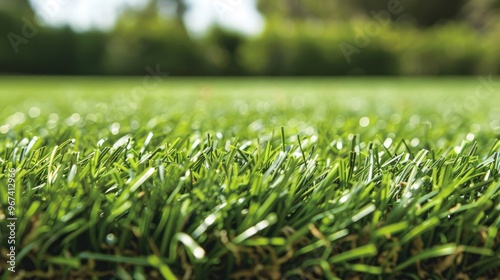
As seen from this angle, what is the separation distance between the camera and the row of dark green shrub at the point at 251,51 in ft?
57.9

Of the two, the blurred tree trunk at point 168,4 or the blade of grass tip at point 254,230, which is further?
the blurred tree trunk at point 168,4

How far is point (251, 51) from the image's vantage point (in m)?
19.5

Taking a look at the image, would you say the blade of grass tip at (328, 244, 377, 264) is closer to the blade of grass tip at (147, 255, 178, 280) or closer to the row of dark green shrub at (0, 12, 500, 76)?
the blade of grass tip at (147, 255, 178, 280)

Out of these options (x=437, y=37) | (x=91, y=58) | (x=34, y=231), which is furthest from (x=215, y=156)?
(x=437, y=37)

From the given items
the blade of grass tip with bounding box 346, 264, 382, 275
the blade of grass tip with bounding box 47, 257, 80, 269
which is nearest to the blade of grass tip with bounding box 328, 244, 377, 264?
the blade of grass tip with bounding box 346, 264, 382, 275

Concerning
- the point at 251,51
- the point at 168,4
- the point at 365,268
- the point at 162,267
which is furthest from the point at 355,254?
the point at 168,4

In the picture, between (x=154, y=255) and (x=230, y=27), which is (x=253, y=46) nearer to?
(x=230, y=27)

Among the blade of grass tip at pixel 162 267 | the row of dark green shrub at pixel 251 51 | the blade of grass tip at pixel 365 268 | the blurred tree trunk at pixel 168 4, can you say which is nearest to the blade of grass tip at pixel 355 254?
the blade of grass tip at pixel 365 268

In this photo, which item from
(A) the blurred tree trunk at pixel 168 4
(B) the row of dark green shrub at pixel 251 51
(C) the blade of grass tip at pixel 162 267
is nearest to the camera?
(C) the blade of grass tip at pixel 162 267

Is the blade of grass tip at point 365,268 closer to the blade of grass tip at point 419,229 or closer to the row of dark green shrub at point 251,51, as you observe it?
the blade of grass tip at point 419,229

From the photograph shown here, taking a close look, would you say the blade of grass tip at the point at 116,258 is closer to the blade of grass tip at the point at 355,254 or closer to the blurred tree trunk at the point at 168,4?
the blade of grass tip at the point at 355,254

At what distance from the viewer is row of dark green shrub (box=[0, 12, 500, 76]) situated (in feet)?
57.9

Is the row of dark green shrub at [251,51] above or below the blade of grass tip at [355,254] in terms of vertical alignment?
below

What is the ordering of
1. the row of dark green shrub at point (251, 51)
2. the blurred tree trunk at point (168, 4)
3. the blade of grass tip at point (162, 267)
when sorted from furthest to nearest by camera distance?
the blurred tree trunk at point (168, 4)
the row of dark green shrub at point (251, 51)
the blade of grass tip at point (162, 267)
